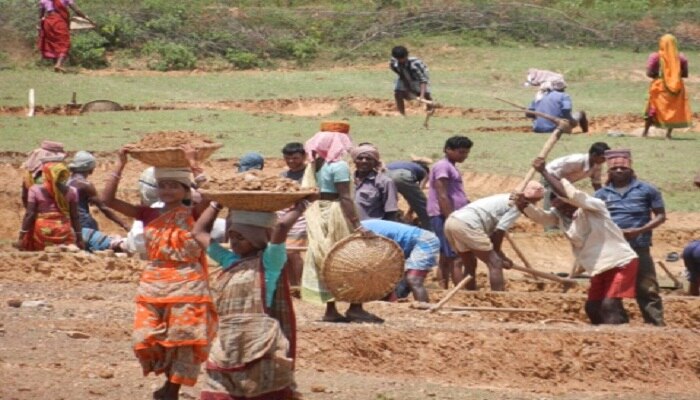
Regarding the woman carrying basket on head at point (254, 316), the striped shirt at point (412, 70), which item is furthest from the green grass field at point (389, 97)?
the woman carrying basket on head at point (254, 316)

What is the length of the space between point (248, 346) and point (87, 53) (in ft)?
72.8

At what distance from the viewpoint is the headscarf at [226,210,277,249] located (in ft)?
30.1

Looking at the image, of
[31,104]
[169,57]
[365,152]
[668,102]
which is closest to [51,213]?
[365,152]

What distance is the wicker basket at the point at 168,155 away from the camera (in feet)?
32.9

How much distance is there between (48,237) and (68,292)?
2175 millimetres

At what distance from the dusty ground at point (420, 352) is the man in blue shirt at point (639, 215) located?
0.23 m

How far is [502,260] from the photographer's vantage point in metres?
15.1

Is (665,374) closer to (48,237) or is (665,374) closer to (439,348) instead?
(439,348)

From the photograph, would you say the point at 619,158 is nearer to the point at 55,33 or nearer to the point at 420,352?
the point at 420,352

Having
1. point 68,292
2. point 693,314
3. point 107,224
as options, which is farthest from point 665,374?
point 107,224

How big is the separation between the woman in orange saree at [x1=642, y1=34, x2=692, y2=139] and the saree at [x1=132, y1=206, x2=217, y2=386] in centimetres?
1509

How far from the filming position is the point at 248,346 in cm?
899

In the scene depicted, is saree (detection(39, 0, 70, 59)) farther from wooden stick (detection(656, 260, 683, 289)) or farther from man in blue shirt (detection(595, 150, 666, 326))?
man in blue shirt (detection(595, 150, 666, 326))

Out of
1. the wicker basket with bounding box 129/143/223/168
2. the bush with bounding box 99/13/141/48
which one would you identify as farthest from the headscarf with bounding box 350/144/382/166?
the bush with bounding box 99/13/141/48
